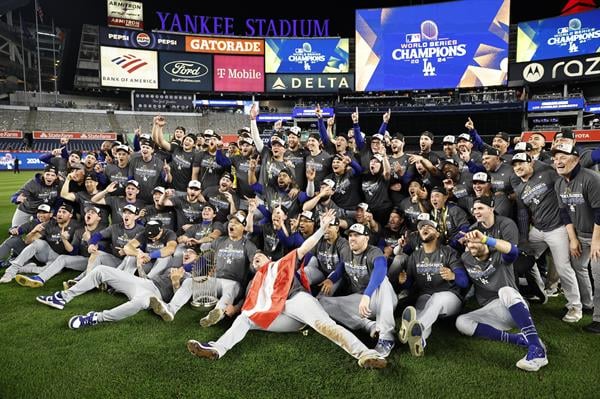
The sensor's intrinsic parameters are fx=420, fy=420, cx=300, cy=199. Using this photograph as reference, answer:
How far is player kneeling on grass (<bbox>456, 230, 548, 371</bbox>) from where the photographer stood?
179 inches

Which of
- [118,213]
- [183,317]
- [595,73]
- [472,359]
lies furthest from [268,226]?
[595,73]

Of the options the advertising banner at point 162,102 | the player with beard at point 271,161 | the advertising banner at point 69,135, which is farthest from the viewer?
the advertising banner at point 162,102

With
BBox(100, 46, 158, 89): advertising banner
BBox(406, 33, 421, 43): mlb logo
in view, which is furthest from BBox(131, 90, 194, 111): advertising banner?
BBox(406, 33, 421, 43): mlb logo

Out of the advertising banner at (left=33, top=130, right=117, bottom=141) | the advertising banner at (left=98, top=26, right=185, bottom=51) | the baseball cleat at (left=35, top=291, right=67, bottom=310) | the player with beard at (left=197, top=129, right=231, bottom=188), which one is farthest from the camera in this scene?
the advertising banner at (left=98, top=26, right=185, bottom=51)

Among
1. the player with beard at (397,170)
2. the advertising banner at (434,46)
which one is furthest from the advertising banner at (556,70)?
the player with beard at (397,170)

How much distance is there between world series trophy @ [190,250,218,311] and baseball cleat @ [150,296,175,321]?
0.51 meters

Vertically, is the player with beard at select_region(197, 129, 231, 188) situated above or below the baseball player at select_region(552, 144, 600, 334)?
above

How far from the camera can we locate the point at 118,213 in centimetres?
791

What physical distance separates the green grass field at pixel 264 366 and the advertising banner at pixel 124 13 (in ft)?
158

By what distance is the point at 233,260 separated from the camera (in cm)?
603

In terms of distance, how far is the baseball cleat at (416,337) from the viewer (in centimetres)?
440

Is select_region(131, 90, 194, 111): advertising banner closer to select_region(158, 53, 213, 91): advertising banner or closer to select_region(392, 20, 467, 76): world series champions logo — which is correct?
select_region(158, 53, 213, 91): advertising banner

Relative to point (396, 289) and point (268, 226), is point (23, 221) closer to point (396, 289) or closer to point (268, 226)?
point (268, 226)

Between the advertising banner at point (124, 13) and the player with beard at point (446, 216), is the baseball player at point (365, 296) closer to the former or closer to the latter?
the player with beard at point (446, 216)
